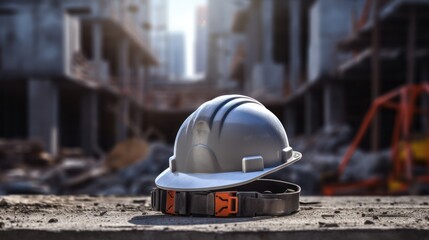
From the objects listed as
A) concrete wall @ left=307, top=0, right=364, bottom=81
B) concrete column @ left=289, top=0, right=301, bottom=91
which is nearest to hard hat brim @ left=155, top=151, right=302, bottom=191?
concrete wall @ left=307, top=0, right=364, bottom=81

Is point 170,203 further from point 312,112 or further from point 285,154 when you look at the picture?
point 312,112

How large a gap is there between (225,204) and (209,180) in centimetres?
20

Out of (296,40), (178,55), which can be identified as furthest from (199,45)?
(296,40)

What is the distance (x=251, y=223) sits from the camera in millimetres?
3189

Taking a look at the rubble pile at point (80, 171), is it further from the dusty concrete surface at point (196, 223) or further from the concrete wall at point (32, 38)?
the dusty concrete surface at point (196, 223)

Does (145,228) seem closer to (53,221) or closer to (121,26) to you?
(53,221)

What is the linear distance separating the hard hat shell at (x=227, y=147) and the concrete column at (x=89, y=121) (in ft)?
71.5

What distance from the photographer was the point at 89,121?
2553cm

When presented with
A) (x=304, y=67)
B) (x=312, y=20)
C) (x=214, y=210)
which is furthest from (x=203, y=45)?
(x=214, y=210)

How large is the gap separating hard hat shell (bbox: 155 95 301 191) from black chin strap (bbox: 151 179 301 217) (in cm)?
8

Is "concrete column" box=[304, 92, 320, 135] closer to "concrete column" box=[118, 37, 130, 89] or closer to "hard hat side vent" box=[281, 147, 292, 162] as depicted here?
"concrete column" box=[118, 37, 130, 89]

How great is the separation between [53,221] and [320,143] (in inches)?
616

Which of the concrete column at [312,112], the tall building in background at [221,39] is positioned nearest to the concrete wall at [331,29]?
the concrete column at [312,112]

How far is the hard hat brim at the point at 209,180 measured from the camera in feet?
11.9
